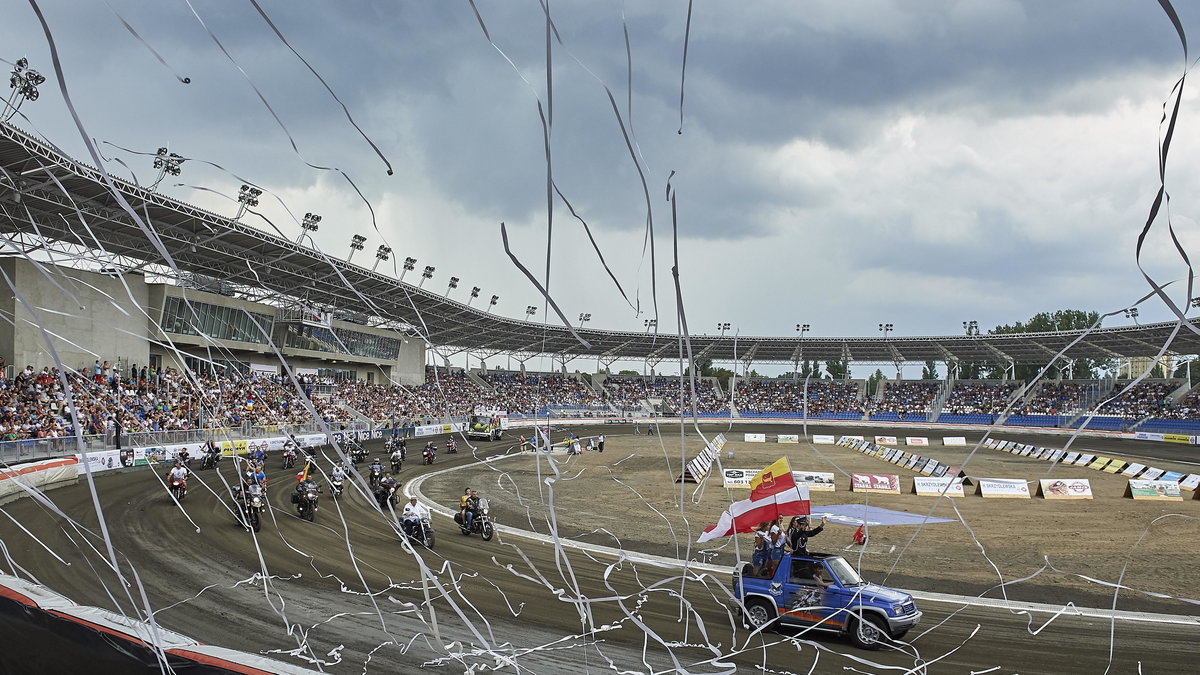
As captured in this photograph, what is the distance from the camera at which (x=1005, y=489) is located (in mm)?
23578

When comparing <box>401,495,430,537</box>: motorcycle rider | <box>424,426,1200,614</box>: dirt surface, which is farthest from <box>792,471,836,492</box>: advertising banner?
<box>401,495,430,537</box>: motorcycle rider

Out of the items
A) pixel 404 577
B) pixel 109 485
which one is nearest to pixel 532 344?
pixel 109 485

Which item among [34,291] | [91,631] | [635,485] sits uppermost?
[34,291]

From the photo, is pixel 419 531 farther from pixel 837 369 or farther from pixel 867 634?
pixel 837 369

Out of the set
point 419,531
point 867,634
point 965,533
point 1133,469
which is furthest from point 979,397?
point 867,634

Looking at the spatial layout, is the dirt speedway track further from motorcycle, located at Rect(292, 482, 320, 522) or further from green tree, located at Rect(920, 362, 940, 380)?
green tree, located at Rect(920, 362, 940, 380)

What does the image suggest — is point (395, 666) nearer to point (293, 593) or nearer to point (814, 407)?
point (293, 593)

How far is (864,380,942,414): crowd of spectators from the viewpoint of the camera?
73.7 meters

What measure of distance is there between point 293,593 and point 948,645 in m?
9.72

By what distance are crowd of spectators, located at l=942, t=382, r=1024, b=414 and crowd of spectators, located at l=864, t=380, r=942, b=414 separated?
215 cm

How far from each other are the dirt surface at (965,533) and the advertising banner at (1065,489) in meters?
0.44

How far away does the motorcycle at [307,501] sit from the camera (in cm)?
1752

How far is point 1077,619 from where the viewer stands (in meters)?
10.7

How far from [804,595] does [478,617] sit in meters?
4.72
